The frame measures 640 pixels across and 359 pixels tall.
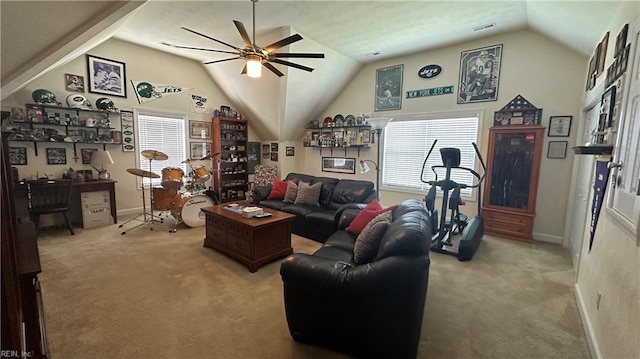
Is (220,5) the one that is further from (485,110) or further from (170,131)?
(485,110)

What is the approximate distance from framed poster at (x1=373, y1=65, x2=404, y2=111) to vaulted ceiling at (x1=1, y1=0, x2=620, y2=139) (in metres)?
0.32

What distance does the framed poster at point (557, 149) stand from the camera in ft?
13.8

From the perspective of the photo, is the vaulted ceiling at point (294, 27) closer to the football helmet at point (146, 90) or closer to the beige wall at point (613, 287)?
the football helmet at point (146, 90)

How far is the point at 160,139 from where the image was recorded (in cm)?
593

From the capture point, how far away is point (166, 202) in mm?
4824

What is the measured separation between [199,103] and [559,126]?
700 centimetres

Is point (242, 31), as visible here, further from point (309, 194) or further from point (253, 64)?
point (309, 194)

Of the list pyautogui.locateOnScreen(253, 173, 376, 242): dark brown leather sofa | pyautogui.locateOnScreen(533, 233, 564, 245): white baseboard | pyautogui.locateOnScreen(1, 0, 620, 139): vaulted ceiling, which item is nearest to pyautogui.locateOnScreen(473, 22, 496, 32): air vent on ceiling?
pyautogui.locateOnScreen(1, 0, 620, 139): vaulted ceiling

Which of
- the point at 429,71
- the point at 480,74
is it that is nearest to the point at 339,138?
the point at 429,71

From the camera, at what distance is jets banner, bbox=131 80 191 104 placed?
5.46m

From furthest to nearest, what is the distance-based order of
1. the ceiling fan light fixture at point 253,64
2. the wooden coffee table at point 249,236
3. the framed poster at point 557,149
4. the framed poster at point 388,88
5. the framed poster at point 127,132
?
the framed poster at point 388,88 → the framed poster at point 127,132 → the framed poster at point 557,149 → the wooden coffee table at point 249,236 → the ceiling fan light fixture at point 253,64

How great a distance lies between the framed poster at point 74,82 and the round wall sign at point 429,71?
6276 mm

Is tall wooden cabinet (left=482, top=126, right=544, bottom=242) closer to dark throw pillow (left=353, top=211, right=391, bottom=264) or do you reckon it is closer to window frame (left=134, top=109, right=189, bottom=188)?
dark throw pillow (left=353, top=211, right=391, bottom=264)

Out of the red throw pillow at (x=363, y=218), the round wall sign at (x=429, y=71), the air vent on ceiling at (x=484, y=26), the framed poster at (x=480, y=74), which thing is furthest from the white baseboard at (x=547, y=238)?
the air vent on ceiling at (x=484, y=26)
